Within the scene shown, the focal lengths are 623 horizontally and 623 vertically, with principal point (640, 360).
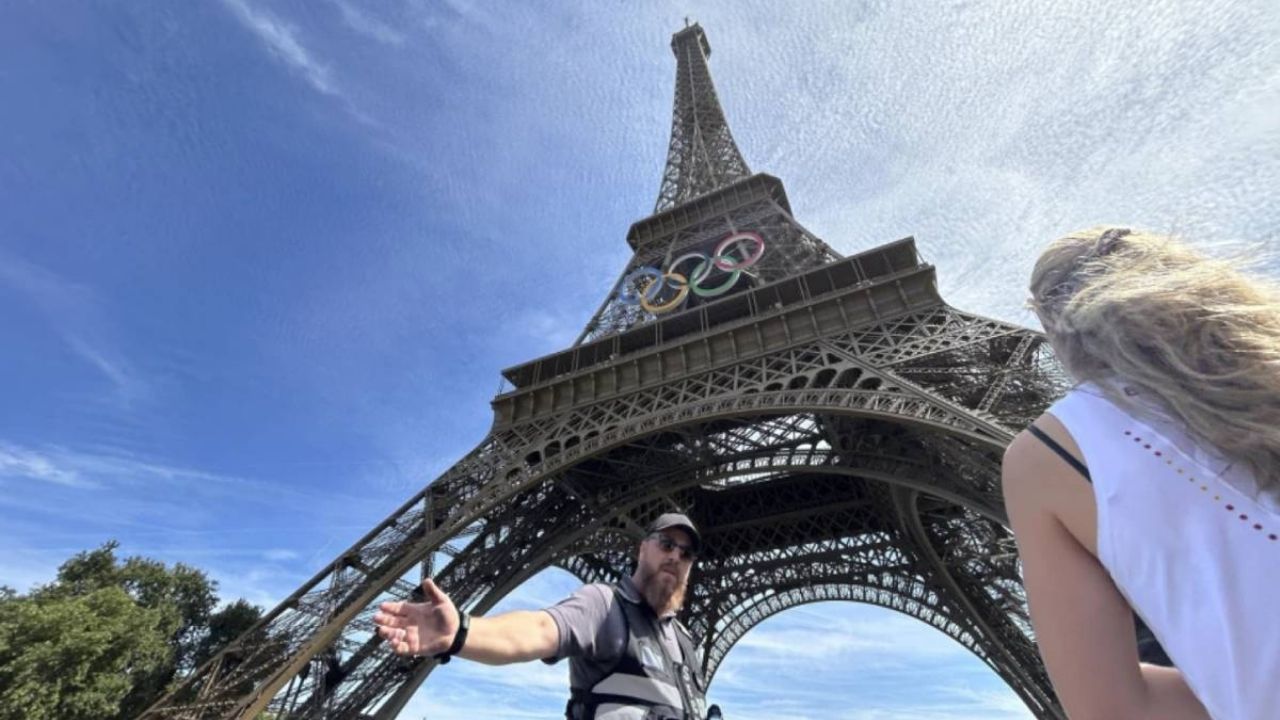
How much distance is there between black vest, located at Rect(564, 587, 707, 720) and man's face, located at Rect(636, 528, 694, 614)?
8 cm

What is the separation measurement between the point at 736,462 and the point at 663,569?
1364 cm

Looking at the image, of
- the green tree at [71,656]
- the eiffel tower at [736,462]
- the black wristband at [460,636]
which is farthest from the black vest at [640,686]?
the green tree at [71,656]

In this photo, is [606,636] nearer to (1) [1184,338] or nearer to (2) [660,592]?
(2) [660,592]

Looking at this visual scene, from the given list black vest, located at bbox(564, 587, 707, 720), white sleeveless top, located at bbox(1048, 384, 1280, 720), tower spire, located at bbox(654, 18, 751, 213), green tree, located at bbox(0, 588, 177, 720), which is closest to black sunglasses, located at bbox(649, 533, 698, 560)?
black vest, located at bbox(564, 587, 707, 720)

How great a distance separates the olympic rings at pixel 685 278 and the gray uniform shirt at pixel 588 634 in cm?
1509

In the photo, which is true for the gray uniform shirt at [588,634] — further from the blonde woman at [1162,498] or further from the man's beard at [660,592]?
the blonde woman at [1162,498]

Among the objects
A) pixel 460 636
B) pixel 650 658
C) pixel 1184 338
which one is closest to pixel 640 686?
pixel 650 658

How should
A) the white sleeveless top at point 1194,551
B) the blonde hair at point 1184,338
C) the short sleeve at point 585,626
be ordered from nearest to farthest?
the white sleeveless top at point 1194,551 → the blonde hair at point 1184,338 → the short sleeve at point 585,626

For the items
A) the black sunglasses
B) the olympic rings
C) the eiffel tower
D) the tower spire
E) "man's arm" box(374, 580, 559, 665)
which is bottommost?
"man's arm" box(374, 580, 559, 665)

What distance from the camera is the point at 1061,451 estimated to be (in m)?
1.09

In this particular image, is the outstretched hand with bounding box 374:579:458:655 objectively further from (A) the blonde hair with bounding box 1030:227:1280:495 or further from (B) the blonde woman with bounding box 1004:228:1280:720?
(A) the blonde hair with bounding box 1030:227:1280:495

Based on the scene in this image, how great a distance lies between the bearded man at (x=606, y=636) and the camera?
1.64 m

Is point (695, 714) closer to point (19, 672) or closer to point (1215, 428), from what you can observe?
point (1215, 428)

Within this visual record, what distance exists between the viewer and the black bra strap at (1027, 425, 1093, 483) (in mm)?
1041
